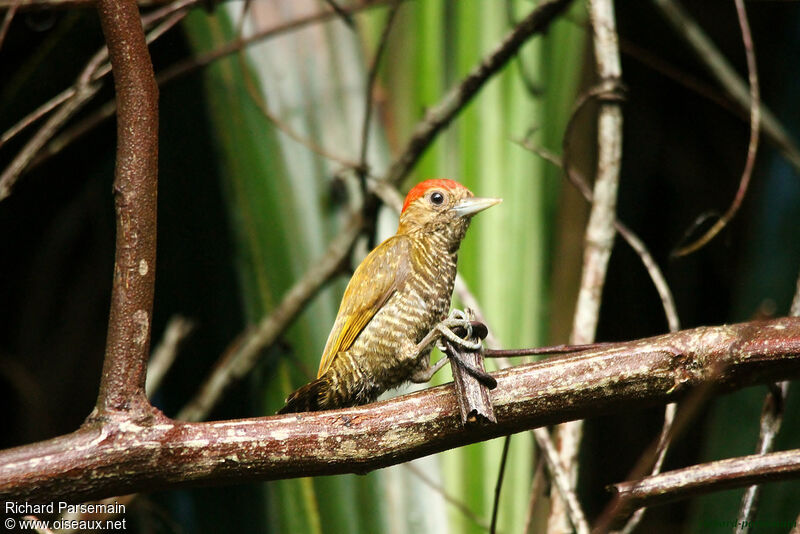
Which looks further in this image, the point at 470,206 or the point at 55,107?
the point at 470,206

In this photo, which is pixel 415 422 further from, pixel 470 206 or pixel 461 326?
pixel 470 206

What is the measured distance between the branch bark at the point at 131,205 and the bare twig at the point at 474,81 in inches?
56.6

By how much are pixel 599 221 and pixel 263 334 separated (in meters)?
1.28

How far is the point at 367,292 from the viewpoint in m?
2.43

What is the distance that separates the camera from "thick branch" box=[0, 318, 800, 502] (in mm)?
1475

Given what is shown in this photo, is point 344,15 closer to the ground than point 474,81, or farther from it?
farther from it

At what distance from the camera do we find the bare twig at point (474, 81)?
269 cm

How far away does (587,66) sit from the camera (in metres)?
3.36

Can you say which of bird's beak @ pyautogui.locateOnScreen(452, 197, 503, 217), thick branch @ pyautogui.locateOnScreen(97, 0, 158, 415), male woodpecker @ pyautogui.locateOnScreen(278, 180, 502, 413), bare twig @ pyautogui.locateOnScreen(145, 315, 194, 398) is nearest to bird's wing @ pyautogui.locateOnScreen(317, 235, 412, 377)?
male woodpecker @ pyautogui.locateOnScreen(278, 180, 502, 413)

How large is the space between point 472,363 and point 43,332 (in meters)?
2.76

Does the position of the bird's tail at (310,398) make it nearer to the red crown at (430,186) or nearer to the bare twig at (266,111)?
the red crown at (430,186)

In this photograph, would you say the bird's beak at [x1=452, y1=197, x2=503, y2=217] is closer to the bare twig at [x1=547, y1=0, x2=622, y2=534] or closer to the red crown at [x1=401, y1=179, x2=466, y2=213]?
the red crown at [x1=401, y1=179, x2=466, y2=213]

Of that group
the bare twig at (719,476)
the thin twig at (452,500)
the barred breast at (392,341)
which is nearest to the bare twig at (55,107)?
the barred breast at (392,341)

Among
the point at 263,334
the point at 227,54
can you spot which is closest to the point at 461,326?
the point at 263,334
